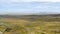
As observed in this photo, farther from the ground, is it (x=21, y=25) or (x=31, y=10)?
(x=31, y=10)

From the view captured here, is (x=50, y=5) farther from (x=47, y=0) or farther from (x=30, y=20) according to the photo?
(x=30, y=20)

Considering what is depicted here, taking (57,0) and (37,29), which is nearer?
(37,29)

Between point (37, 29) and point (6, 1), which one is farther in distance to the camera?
point (6, 1)

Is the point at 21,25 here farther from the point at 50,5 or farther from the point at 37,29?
the point at 50,5


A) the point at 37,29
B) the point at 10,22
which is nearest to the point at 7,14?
the point at 10,22

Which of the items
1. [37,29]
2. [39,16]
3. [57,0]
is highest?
[57,0]

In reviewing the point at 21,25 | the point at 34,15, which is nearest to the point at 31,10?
the point at 34,15
